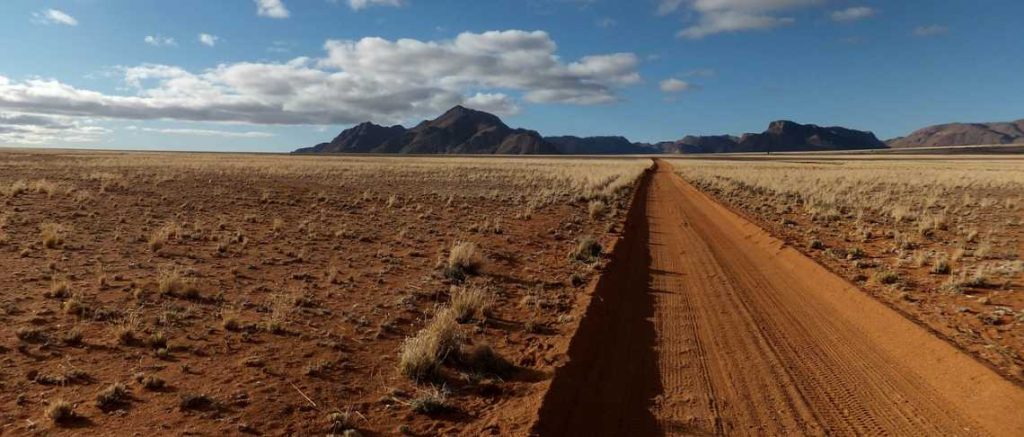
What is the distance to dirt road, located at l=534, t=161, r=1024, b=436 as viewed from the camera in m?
4.93

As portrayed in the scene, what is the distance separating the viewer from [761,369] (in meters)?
6.02

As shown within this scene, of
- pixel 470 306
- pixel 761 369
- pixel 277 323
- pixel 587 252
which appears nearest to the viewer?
pixel 761 369

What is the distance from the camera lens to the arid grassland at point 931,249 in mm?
7758

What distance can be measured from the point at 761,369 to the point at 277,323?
6.01 meters

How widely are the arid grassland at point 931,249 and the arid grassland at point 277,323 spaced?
135cm

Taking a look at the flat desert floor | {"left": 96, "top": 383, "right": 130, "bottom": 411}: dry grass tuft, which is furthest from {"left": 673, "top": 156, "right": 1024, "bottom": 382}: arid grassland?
{"left": 96, "top": 383, "right": 130, "bottom": 411}: dry grass tuft

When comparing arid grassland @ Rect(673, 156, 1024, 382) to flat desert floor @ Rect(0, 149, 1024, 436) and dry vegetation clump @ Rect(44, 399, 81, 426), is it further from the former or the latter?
dry vegetation clump @ Rect(44, 399, 81, 426)

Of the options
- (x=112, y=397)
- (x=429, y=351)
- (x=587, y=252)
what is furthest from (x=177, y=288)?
(x=587, y=252)

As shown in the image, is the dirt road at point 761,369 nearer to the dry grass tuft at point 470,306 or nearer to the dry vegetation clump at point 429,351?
the dry vegetation clump at point 429,351

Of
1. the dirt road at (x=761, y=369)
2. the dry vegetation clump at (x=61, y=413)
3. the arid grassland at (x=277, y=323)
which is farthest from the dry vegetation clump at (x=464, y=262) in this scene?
the dry vegetation clump at (x=61, y=413)

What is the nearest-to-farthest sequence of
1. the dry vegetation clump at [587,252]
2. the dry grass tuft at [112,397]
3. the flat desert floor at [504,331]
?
the flat desert floor at [504,331], the dry grass tuft at [112,397], the dry vegetation clump at [587,252]

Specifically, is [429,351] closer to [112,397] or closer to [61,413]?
[112,397]

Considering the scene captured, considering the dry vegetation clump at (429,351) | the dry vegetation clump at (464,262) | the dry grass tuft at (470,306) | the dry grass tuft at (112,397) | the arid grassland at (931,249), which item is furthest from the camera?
the dry vegetation clump at (464,262)

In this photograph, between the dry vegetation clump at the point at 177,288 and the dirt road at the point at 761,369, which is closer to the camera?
the dirt road at the point at 761,369
